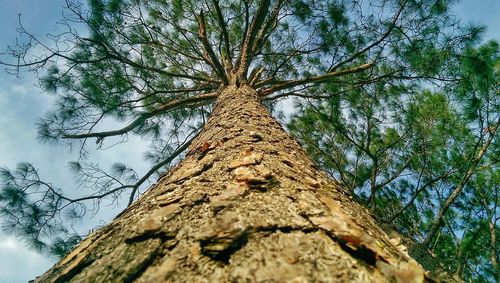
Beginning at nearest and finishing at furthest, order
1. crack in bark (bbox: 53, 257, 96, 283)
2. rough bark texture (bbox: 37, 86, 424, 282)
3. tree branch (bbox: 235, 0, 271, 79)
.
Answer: rough bark texture (bbox: 37, 86, 424, 282) < crack in bark (bbox: 53, 257, 96, 283) < tree branch (bbox: 235, 0, 271, 79)

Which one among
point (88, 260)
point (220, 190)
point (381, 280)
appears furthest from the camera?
point (220, 190)

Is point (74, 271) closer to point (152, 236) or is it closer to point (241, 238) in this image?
point (152, 236)

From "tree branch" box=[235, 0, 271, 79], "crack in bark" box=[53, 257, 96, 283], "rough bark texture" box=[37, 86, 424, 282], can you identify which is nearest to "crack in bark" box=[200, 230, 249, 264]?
"rough bark texture" box=[37, 86, 424, 282]

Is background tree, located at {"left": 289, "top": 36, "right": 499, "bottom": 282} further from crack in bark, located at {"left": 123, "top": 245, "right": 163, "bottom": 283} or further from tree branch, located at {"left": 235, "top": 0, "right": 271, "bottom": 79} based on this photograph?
crack in bark, located at {"left": 123, "top": 245, "right": 163, "bottom": 283}

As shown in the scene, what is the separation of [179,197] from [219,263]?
0.42 metres

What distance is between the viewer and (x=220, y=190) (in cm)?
101

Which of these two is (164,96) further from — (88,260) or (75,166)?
(88,260)

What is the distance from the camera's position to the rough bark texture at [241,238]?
0.64 m

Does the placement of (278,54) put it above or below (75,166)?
above

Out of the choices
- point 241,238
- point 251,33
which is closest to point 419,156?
point 251,33

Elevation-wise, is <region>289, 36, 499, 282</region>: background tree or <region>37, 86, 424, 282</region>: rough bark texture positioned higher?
<region>289, 36, 499, 282</region>: background tree

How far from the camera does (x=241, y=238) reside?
72cm

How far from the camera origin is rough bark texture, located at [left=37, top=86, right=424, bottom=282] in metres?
0.64

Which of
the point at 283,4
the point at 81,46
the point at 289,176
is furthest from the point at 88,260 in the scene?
the point at 283,4
